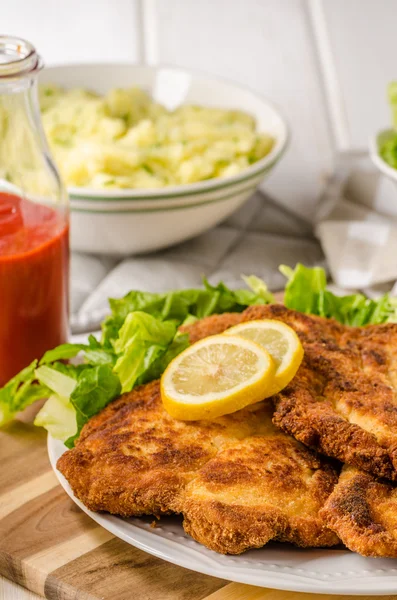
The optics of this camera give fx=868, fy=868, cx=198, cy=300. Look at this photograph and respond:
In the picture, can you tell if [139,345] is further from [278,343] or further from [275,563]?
[275,563]

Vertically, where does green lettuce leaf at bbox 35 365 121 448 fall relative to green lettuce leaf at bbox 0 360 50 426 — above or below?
above

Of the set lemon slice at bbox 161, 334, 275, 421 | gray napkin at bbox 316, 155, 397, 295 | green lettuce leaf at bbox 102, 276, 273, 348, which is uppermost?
lemon slice at bbox 161, 334, 275, 421

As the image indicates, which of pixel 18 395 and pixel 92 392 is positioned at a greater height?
pixel 92 392

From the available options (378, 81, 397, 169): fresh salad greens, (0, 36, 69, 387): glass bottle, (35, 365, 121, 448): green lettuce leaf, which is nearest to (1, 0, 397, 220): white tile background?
(378, 81, 397, 169): fresh salad greens

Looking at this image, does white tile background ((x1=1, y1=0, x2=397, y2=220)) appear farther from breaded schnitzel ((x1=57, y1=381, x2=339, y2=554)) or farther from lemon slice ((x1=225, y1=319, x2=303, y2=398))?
breaded schnitzel ((x1=57, y1=381, x2=339, y2=554))

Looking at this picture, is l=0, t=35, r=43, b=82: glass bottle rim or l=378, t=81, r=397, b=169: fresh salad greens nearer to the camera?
l=0, t=35, r=43, b=82: glass bottle rim

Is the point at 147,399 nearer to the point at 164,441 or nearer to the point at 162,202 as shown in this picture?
the point at 164,441

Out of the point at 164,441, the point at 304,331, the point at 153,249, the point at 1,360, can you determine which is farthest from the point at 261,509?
the point at 153,249

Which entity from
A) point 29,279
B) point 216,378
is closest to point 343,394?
point 216,378
